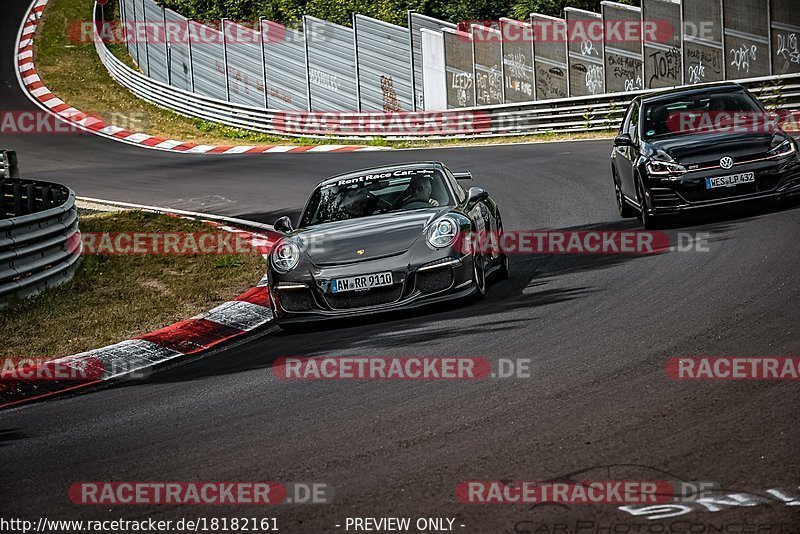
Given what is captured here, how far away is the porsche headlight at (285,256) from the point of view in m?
9.37

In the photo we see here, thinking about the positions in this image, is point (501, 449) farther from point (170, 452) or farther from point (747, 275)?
point (747, 275)

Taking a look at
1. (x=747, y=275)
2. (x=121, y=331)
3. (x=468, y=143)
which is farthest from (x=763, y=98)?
(x=121, y=331)

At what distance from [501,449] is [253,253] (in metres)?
8.40

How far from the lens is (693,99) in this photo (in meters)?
12.9

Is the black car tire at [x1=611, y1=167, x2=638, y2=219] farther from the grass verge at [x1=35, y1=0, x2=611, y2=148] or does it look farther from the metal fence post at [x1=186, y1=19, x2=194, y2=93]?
the metal fence post at [x1=186, y1=19, x2=194, y2=93]

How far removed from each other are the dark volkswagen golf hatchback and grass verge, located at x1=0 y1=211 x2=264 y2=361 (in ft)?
13.7

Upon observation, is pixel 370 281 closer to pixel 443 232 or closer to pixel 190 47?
pixel 443 232

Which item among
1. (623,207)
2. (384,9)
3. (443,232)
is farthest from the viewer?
A: (384,9)

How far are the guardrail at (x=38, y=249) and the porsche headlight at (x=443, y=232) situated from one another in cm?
432

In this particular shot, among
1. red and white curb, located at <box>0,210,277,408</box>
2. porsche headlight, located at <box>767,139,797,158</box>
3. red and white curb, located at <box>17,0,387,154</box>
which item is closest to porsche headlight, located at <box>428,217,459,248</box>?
red and white curb, located at <box>0,210,277,408</box>

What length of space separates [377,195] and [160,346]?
234cm

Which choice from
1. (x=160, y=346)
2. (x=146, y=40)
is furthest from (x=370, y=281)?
(x=146, y=40)

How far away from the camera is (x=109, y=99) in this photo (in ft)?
121

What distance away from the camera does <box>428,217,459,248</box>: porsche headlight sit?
923 centimetres
